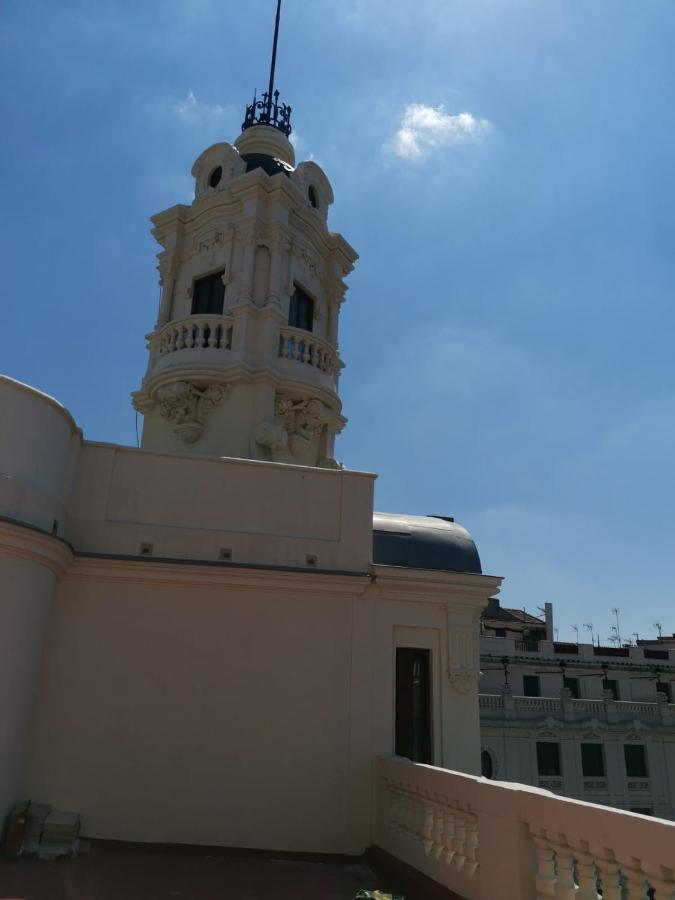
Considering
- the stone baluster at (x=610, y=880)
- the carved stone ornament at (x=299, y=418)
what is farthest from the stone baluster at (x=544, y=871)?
the carved stone ornament at (x=299, y=418)

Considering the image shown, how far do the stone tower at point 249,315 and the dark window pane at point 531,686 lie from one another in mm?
32805

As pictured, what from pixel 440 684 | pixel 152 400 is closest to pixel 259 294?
pixel 152 400

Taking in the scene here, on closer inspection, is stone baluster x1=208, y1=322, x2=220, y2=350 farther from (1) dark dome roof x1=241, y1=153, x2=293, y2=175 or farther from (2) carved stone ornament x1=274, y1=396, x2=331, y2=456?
(1) dark dome roof x1=241, y1=153, x2=293, y2=175

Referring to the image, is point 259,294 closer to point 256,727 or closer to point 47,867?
point 256,727

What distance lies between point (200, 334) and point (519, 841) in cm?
1275

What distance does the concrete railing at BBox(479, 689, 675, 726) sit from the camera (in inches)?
1602

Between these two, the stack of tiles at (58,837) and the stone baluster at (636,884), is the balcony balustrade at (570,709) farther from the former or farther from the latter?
the stone baluster at (636,884)

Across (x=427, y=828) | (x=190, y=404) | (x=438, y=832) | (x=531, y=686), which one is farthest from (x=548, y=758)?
(x=438, y=832)

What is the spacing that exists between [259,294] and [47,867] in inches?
482

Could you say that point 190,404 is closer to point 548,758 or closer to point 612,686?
point 548,758

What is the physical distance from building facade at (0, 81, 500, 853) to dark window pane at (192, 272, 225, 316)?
24.7ft

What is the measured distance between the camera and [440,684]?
1070 cm

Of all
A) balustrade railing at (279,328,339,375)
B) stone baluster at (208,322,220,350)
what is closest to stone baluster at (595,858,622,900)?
balustrade railing at (279,328,339,375)

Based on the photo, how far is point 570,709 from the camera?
42031 mm
